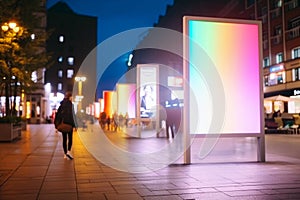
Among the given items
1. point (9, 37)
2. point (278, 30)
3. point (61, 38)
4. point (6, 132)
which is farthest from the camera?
point (61, 38)

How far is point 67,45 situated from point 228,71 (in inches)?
3718

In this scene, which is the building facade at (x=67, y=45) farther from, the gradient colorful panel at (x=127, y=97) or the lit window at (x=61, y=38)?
the gradient colorful panel at (x=127, y=97)

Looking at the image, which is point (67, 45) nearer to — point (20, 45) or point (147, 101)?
point (20, 45)

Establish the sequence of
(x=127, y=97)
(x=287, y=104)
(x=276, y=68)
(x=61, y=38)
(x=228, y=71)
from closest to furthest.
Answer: (x=228, y=71), (x=127, y=97), (x=287, y=104), (x=276, y=68), (x=61, y=38)

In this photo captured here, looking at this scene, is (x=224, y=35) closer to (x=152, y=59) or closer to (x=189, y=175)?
(x=189, y=175)

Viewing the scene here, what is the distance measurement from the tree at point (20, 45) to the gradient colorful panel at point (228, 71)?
10732 millimetres

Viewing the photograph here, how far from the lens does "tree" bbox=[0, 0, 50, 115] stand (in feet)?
65.2

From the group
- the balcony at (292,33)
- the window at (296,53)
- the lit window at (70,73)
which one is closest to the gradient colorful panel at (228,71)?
the window at (296,53)

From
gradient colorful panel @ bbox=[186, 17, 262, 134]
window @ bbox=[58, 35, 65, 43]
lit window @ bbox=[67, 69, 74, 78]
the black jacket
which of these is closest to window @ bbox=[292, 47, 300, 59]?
gradient colorful panel @ bbox=[186, 17, 262, 134]

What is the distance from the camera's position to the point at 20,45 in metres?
24.0

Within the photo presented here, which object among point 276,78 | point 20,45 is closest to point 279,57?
point 276,78

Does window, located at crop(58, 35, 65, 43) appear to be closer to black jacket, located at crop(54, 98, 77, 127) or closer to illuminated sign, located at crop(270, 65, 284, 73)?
illuminated sign, located at crop(270, 65, 284, 73)

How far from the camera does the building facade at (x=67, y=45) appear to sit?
99.5 meters

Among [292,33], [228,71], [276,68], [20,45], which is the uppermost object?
[292,33]
